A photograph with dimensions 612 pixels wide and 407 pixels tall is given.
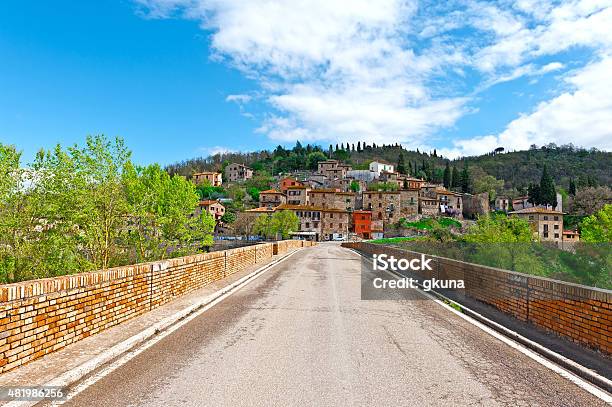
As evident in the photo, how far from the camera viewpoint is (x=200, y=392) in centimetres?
471

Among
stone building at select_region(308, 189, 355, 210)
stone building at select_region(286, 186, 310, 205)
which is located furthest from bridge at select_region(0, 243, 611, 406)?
stone building at select_region(286, 186, 310, 205)

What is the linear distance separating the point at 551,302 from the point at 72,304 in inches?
320

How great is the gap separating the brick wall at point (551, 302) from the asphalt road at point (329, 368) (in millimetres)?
1112

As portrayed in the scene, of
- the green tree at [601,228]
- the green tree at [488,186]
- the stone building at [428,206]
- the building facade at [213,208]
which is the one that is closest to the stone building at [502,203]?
the green tree at [488,186]

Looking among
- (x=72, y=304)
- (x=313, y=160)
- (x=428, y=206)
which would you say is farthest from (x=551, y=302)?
(x=313, y=160)

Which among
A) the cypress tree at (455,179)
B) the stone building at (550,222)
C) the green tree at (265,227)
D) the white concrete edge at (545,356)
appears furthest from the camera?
the cypress tree at (455,179)

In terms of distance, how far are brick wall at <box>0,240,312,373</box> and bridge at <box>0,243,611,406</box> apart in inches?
7.2

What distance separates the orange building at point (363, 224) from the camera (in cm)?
11719

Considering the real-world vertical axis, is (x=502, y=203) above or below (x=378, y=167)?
below

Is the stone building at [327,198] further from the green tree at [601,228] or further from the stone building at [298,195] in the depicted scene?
the green tree at [601,228]

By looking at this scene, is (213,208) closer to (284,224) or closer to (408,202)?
(284,224)

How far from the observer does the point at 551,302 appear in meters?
7.58

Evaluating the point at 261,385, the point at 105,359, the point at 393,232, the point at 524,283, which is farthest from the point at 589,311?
the point at 393,232

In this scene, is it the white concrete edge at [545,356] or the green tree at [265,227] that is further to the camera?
the green tree at [265,227]
